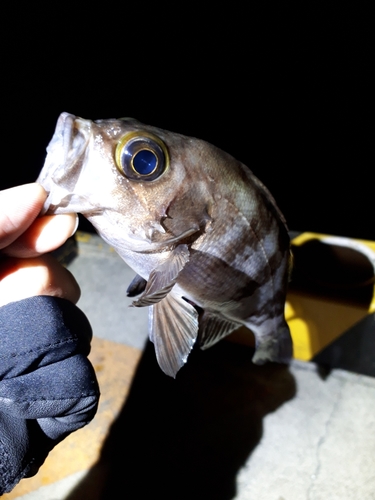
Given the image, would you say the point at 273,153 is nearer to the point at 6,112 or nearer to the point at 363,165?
the point at 363,165

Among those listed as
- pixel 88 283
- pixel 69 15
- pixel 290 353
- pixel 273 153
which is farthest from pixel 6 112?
pixel 290 353

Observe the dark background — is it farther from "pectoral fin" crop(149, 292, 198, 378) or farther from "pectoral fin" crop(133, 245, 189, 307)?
"pectoral fin" crop(133, 245, 189, 307)

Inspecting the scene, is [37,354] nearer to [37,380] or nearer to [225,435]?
[37,380]

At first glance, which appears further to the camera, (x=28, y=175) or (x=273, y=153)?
(x=28, y=175)

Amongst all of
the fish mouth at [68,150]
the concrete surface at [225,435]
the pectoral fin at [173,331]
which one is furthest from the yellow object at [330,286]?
the fish mouth at [68,150]

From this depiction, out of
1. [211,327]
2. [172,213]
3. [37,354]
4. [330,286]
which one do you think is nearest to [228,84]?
[330,286]

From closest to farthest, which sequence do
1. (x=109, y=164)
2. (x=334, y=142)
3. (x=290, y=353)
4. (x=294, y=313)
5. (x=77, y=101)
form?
(x=109, y=164) < (x=290, y=353) < (x=294, y=313) < (x=334, y=142) < (x=77, y=101)
